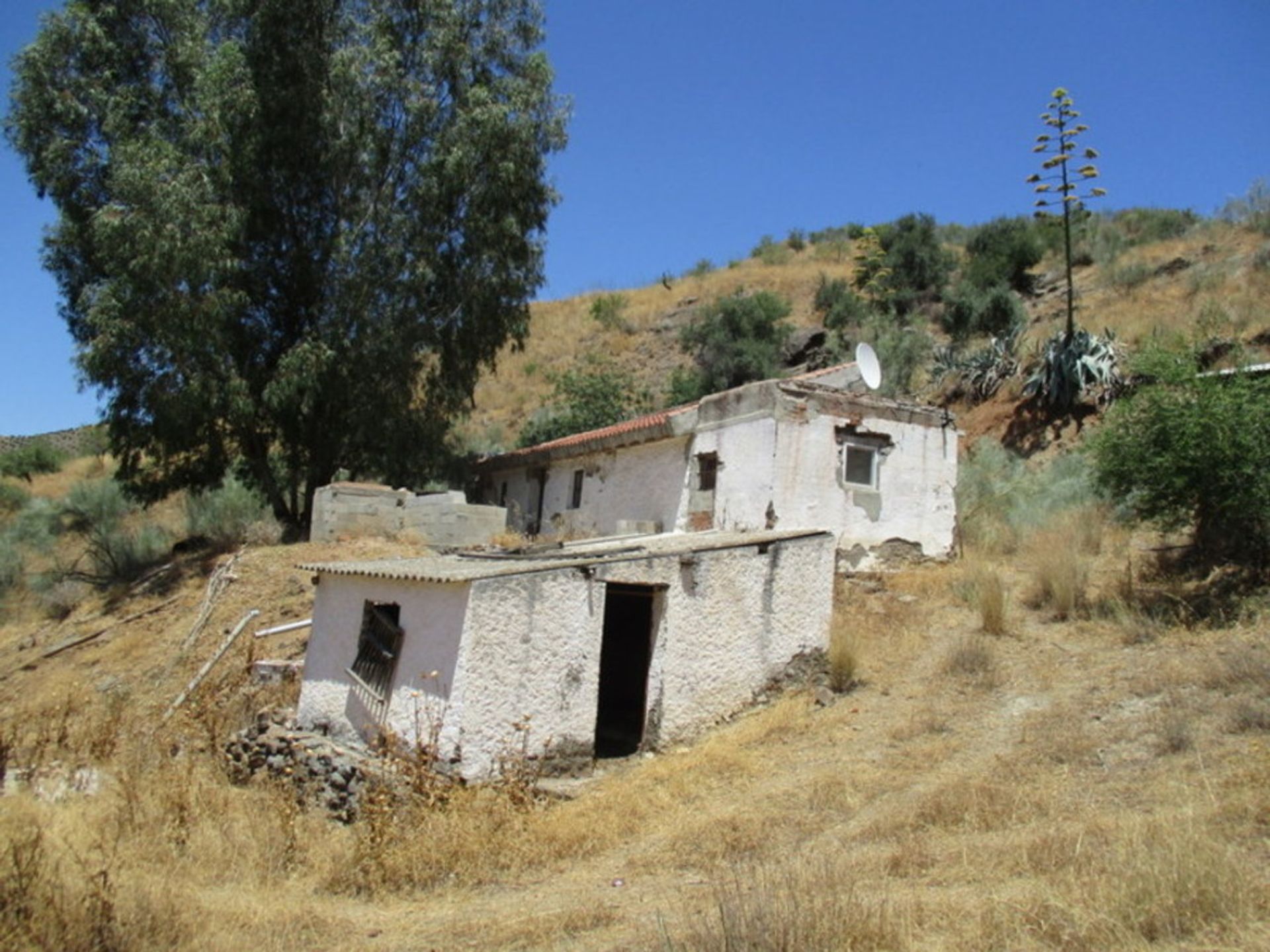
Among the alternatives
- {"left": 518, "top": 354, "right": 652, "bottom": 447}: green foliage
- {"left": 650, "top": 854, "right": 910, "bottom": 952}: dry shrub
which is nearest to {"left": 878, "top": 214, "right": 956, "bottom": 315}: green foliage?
{"left": 518, "top": 354, "right": 652, "bottom": 447}: green foliage

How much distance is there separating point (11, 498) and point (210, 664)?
25.9 m

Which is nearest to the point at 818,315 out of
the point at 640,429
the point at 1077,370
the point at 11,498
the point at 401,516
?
the point at 1077,370

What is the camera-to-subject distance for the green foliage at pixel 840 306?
3569 cm

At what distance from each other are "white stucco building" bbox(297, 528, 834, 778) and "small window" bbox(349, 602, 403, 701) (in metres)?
0.02

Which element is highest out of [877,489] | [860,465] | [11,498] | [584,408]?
[584,408]

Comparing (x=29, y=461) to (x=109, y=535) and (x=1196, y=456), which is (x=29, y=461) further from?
(x=1196, y=456)

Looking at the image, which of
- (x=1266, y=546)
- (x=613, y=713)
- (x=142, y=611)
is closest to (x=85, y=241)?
(x=142, y=611)

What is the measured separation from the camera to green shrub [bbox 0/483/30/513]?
110 feet

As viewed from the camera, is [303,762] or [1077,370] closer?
[303,762]

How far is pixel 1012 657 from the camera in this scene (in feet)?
39.3

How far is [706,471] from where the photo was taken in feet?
55.1

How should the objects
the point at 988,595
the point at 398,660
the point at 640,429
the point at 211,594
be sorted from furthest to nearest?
the point at 640,429, the point at 211,594, the point at 988,595, the point at 398,660

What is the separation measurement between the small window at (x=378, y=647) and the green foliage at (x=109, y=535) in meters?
13.2

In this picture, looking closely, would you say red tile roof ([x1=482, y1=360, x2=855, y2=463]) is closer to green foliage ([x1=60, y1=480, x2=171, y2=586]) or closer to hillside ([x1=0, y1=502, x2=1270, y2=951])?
hillside ([x1=0, y1=502, x2=1270, y2=951])
